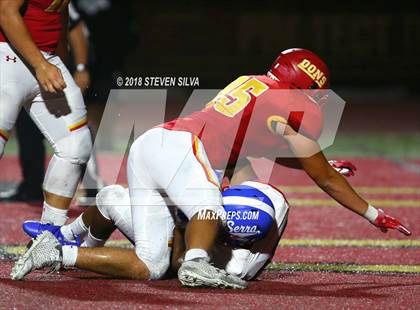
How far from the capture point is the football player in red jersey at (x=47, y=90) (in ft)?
13.4

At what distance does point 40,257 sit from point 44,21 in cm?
103

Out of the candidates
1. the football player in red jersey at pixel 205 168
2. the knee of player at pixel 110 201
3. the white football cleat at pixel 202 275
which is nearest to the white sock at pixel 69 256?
the football player in red jersey at pixel 205 168

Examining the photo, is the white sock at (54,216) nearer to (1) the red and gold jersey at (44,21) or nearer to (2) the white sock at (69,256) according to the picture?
(2) the white sock at (69,256)

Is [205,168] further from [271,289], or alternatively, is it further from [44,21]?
[44,21]

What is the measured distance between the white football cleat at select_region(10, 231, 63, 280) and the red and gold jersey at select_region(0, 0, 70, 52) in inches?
33.7

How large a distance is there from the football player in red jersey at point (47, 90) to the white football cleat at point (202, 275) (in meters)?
0.84

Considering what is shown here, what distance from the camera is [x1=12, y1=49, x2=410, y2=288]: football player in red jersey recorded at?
3.90 meters

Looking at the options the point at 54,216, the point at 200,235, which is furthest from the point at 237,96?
the point at 54,216

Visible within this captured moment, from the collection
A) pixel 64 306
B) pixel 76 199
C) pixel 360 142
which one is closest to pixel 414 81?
pixel 360 142

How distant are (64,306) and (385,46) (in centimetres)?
1193

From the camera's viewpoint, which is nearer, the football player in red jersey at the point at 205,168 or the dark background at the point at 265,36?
the football player in red jersey at the point at 205,168

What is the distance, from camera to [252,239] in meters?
4.11

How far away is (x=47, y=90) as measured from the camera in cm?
413

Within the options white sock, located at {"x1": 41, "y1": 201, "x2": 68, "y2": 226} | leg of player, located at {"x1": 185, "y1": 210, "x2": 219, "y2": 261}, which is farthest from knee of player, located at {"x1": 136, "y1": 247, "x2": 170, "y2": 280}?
white sock, located at {"x1": 41, "y1": 201, "x2": 68, "y2": 226}
